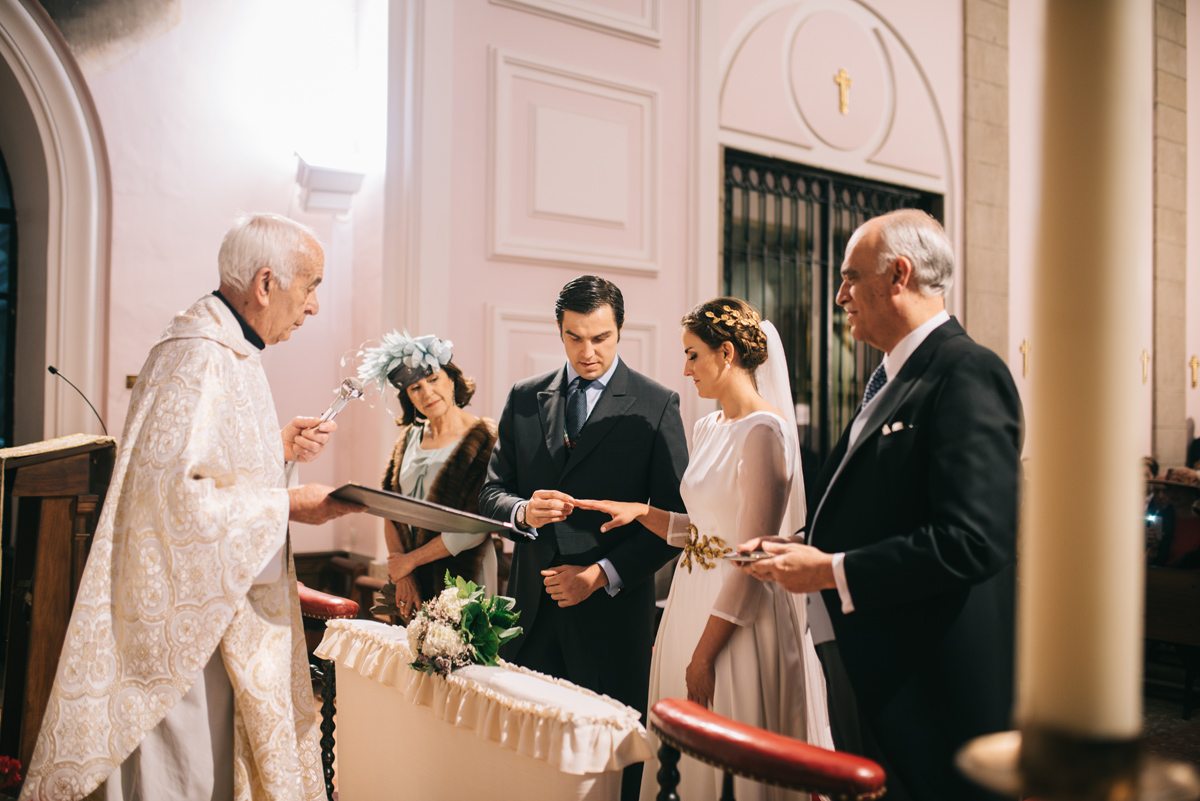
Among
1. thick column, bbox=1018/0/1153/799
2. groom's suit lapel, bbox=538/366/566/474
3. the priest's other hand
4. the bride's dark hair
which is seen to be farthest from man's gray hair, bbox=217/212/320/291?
thick column, bbox=1018/0/1153/799

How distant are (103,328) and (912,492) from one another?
4.97 meters

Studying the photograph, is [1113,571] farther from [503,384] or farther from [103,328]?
[103,328]

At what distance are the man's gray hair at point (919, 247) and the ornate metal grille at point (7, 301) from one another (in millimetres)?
5434

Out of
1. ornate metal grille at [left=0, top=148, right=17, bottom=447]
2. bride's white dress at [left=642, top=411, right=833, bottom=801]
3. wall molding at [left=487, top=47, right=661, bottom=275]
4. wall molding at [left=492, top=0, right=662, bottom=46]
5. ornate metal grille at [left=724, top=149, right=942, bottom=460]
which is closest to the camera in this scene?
bride's white dress at [left=642, top=411, right=833, bottom=801]

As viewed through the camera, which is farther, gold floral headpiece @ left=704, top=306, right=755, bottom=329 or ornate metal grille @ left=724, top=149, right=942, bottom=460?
ornate metal grille @ left=724, top=149, right=942, bottom=460

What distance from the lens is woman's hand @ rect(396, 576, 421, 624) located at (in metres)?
3.15

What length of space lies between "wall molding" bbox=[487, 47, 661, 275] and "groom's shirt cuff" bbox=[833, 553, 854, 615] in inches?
143

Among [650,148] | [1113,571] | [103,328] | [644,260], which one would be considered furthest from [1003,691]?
[103,328]

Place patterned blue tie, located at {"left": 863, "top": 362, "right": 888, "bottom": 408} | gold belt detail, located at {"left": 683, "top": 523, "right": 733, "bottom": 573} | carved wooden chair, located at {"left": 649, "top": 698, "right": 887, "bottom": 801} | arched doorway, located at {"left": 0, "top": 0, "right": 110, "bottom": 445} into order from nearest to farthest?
carved wooden chair, located at {"left": 649, "top": 698, "right": 887, "bottom": 801} < patterned blue tie, located at {"left": 863, "top": 362, "right": 888, "bottom": 408} < gold belt detail, located at {"left": 683, "top": 523, "right": 733, "bottom": 573} < arched doorway, located at {"left": 0, "top": 0, "right": 110, "bottom": 445}

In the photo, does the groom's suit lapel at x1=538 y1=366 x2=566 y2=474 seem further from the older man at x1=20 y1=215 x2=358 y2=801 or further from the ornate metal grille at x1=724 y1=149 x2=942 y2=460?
the ornate metal grille at x1=724 y1=149 x2=942 y2=460

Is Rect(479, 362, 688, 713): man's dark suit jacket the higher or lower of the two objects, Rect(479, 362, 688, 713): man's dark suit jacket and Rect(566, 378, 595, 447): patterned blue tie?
the lower

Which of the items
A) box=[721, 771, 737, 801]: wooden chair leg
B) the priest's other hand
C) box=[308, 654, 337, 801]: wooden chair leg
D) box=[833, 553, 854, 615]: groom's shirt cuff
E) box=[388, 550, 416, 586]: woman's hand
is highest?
the priest's other hand

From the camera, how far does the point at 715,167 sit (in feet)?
18.7

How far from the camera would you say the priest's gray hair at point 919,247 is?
69.1 inches
